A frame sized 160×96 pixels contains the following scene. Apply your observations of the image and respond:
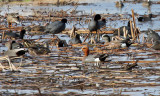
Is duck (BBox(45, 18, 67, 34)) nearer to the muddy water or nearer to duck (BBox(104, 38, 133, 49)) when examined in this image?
duck (BBox(104, 38, 133, 49))

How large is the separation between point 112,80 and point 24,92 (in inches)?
79.6

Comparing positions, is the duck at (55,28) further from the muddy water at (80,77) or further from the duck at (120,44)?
the muddy water at (80,77)

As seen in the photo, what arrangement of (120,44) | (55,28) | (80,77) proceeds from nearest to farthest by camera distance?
(80,77), (120,44), (55,28)

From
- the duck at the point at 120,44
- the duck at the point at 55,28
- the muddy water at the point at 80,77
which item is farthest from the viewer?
the duck at the point at 55,28

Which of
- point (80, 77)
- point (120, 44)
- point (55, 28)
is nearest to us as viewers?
point (80, 77)

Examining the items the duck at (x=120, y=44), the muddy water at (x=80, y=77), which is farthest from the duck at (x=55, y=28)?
the muddy water at (x=80, y=77)

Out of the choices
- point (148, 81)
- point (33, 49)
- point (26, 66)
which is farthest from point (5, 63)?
point (148, 81)

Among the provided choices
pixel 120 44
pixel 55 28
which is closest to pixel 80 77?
pixel 120 44

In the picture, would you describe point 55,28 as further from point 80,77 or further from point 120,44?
point 80,77

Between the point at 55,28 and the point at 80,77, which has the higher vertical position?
the point at 80,77

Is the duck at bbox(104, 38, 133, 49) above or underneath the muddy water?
underneath

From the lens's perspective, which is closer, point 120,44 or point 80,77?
point 80,77

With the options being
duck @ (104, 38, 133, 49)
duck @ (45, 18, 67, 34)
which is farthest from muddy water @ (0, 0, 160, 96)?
duck @ (45, 18, 67, 34)

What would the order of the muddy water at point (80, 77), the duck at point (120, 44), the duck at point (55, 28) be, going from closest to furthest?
1. the muddy water at point (80, 77)
2. the duck at point (120, 44)
3. the duck at point (55, 28)
